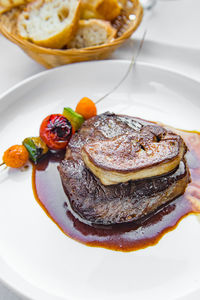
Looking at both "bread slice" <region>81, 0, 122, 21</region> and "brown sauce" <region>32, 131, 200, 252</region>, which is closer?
"brown sauce" <region>32, 131, 200, 252</region>

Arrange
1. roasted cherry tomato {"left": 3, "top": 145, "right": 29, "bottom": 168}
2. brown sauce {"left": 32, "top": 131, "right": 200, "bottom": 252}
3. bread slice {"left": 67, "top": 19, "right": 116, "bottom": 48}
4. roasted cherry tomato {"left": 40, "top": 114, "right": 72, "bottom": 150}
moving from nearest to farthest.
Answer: brown sauce {"left": 32, "top": 131, "right": 200, "bottom": 252}
roasted cherry tomato {"left": 3, "top": 145, "right": 29, "bottom": 168}
roasted cherry tomato {"left": 40, "top": 114, "right": 72, "bottom": 150}
bread slice {"left": 67, "top": 19, "right": 116, "bottom": 48}

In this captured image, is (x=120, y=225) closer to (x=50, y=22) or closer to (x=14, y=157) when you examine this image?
(x=14, y=157)

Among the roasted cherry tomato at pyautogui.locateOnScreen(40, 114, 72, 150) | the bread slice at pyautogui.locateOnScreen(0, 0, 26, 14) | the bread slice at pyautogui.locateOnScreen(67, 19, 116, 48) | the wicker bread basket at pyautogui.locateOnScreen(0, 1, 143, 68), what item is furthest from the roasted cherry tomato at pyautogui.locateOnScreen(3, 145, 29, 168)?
the bread slice at pyautogui.locateOnScreen(0, 0, 26, 14)

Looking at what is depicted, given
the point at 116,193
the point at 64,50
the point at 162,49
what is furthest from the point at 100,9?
the point at 116,193

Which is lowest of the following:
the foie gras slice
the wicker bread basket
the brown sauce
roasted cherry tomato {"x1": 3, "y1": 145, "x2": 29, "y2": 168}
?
the brown sauce

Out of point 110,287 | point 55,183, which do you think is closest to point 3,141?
point 55,183

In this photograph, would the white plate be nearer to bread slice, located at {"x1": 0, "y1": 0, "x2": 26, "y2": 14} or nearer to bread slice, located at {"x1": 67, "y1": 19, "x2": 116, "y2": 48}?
bread slice, located at {"x1": 67, "y1": 19, "x2": 116, "y2": 48}

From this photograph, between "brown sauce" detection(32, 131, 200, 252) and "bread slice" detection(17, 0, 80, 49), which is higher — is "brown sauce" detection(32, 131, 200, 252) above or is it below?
below

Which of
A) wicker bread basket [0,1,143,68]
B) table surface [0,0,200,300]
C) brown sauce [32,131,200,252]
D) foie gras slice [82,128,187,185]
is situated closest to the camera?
foie gras slice [82,128,187,185]
